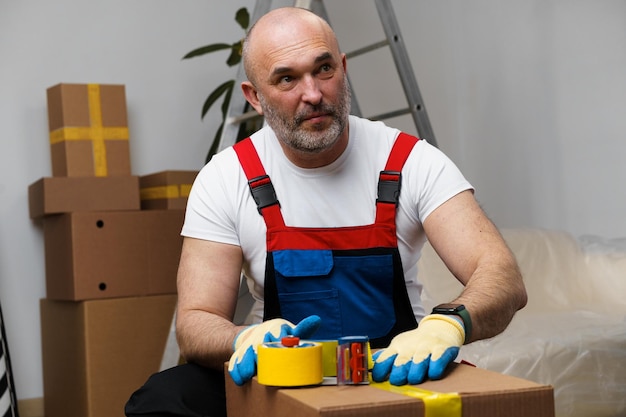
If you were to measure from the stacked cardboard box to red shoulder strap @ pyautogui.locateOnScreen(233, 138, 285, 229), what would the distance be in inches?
53.3

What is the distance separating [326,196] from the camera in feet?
5.72

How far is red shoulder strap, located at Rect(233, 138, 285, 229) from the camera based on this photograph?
170 cm

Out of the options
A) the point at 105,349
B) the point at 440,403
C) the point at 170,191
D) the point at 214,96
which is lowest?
the point at 105,349

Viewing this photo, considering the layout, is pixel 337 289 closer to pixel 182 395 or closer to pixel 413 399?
pixel 182 395

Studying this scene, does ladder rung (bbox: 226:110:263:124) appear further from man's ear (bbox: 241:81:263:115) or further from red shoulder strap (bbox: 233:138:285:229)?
red shoulder strap (bbox: 233:138:285:229)

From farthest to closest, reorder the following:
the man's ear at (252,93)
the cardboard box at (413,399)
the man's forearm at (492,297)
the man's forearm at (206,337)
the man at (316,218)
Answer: the man's ear at (252,93)
the man at (316,218)
the man's forearm at (206,337)
the man's forearm at (492,297)
the cardboard box at (413,399)

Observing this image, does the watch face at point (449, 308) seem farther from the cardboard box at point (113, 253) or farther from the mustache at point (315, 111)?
the cardboard box at point (113, 253)

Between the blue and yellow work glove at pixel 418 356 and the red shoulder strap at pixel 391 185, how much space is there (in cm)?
48

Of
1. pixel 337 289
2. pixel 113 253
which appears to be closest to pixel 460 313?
pixel 337 289

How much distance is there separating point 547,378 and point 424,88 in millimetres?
1891

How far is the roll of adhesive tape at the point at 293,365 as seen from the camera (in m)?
1.11

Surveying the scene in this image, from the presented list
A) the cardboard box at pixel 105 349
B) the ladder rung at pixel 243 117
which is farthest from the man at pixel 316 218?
the cardboard box at pixel 105 349

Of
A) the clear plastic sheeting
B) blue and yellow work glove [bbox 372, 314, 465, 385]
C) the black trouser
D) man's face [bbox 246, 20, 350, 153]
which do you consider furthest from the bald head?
the clear plastic sheeting

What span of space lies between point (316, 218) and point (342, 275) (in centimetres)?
13
